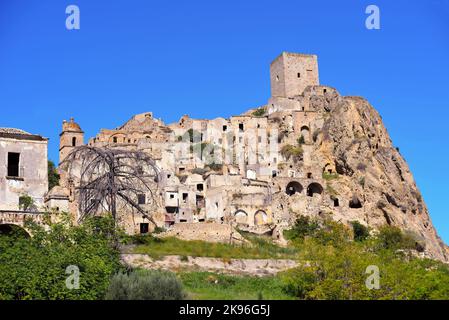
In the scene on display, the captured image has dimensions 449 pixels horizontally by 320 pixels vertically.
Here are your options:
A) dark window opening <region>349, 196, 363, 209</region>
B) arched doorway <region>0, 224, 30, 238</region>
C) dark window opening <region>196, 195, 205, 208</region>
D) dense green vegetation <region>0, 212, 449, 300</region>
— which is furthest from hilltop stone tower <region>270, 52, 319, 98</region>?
arched doorway <region>0, 224, 30, 238</region>

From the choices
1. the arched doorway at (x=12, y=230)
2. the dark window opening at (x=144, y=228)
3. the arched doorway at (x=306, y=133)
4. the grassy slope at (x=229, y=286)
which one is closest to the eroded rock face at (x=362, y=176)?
the arched doorway at (x=306, y=133)

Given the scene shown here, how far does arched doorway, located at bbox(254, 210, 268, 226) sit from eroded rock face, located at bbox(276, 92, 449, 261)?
3.78 meters

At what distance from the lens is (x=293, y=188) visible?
8100 cm

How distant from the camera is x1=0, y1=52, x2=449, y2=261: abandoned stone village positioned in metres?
71.1

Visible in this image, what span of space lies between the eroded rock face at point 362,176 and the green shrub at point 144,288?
122ft

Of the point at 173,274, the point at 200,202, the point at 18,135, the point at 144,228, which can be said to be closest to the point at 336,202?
the point at 200,202

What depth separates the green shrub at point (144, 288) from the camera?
118 ft

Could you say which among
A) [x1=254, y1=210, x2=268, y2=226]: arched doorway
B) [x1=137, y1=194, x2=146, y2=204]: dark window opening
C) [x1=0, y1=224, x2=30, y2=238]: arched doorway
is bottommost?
[x1=0, y1=224, x2=30, y2=238]: arched doorway

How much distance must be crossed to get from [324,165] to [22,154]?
45.9 metres

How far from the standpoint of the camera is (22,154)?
45938mm

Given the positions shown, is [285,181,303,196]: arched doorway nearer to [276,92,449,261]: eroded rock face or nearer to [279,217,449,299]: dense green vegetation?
[276,92,449,261]: eroded rock face

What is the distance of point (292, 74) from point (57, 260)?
220 feet

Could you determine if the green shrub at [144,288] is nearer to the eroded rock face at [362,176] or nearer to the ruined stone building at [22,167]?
the ruined stone building at [22,167]

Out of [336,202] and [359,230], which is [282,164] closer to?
[336,202]
